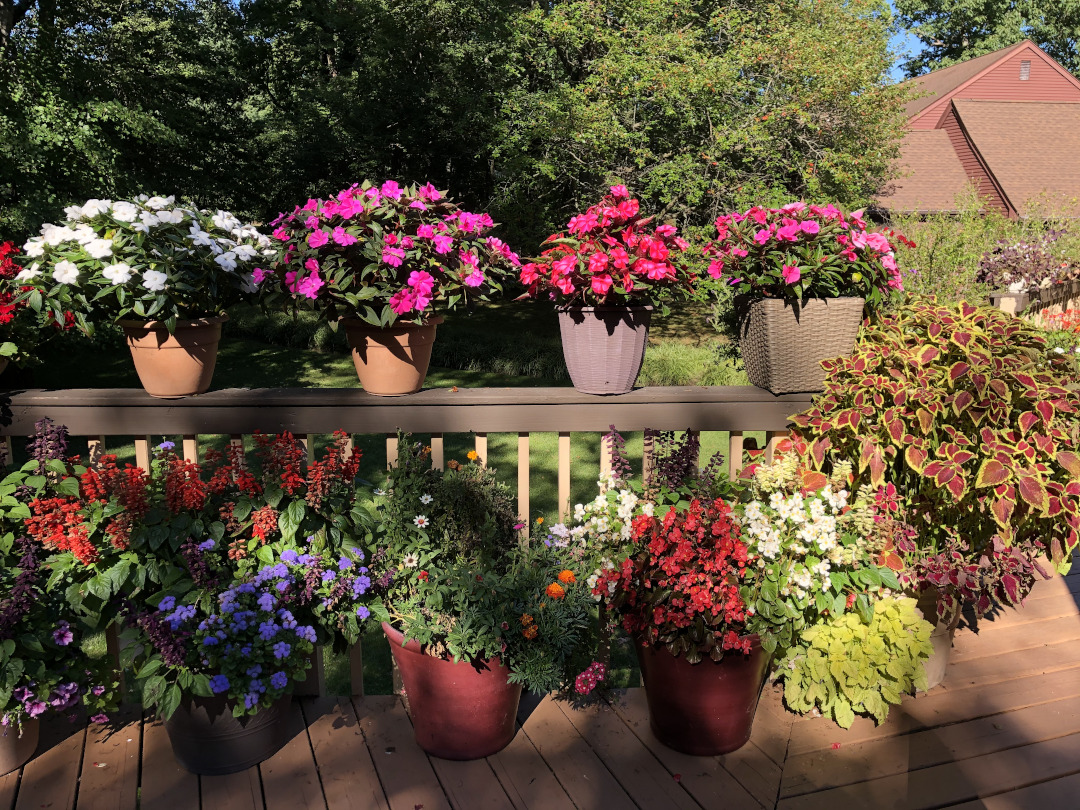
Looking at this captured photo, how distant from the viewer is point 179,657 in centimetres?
206

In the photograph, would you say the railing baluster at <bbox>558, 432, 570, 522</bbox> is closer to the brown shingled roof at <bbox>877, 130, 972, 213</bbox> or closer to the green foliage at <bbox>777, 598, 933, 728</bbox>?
the green foliage at <bbox>777, 598, 933, 728</bbox>

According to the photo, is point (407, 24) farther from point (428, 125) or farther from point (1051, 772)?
point (1051, 772)

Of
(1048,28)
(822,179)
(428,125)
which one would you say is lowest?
(822,179)

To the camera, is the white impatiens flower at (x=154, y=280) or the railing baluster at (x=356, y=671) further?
the railing baluster at (x=356, y=671)

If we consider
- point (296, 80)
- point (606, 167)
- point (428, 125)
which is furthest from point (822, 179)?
point (296, 80)

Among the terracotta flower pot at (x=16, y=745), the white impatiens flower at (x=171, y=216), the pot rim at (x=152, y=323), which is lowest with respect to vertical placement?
the terracotta flower pot at (x=16, y=745)

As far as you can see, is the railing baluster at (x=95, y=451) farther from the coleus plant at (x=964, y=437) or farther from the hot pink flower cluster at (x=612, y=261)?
the coleus plant at (x=964, y=437)

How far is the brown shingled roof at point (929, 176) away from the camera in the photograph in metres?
18.8

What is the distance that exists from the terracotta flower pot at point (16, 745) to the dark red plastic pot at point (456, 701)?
1.02 m

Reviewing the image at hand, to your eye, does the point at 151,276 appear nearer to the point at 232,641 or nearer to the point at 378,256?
the point at 378,256

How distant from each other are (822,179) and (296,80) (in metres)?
8.69

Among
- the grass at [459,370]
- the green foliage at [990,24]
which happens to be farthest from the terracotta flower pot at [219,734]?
the green foliage at [990,24]

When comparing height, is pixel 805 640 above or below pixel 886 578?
below

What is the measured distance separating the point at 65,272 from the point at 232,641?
118cm
